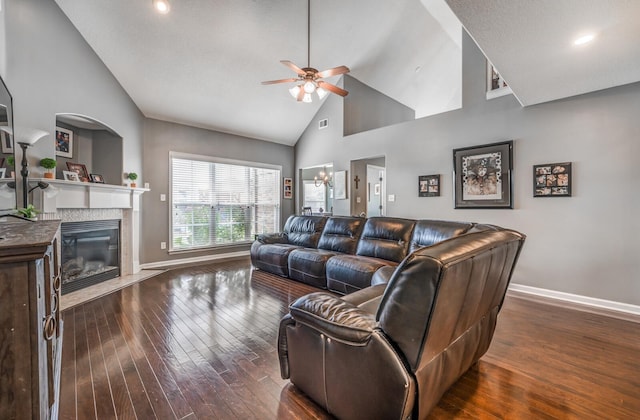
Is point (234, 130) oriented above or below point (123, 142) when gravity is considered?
above

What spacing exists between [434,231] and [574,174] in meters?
1.90

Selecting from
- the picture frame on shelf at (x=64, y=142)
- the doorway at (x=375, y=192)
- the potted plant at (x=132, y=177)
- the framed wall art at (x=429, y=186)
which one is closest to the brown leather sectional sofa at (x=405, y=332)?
the framed wall art at (x=429, y=186)

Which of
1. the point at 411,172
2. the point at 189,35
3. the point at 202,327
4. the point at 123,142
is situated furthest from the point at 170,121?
the point at 411,172

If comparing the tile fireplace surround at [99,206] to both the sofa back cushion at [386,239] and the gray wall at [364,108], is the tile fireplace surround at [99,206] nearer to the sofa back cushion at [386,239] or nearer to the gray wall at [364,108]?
the sofa back cushion at [386,239]

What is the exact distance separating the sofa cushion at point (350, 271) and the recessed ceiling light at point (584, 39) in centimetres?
254

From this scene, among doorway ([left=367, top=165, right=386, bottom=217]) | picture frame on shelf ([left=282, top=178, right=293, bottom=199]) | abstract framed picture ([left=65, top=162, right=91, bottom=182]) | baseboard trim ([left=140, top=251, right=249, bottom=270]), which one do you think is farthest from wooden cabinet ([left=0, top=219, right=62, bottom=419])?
doorway ([left=367, top=165, right=386, bottom=217])

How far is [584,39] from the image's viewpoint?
7.04 ft

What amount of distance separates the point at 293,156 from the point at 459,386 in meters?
6.29

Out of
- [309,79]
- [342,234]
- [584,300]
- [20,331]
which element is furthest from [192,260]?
[584,300]

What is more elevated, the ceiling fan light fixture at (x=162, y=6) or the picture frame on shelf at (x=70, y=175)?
the ceiling fan light fixture at (x=162, y=6)

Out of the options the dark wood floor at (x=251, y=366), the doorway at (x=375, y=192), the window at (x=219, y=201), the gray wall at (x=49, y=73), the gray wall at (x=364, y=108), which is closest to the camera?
the dark wood floor at (x=251, y=366)

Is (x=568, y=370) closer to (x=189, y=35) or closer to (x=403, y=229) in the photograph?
(x=403, y=229)

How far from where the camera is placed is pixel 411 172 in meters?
4.81

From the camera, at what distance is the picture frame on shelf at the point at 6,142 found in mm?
1924
